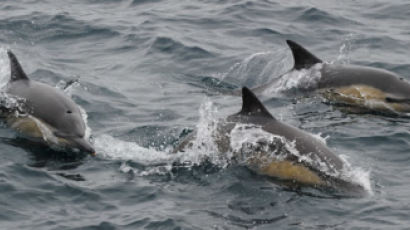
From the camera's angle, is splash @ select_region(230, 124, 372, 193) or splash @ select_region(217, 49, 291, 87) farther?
splash @ select_region(217, 49, 291, 87)

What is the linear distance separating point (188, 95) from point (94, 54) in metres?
3.66

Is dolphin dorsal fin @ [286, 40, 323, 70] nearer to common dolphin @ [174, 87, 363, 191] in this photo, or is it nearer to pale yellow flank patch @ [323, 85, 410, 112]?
pale yellow flank patch @ [323, 85, 410, 112]

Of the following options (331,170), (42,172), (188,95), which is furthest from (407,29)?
(42,172)

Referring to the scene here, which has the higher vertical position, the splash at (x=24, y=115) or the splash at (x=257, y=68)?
Answer: the splash at (x=24, y=115)

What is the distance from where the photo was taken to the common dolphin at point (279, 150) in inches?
410

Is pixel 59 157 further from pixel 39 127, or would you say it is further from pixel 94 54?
pixel 94 54

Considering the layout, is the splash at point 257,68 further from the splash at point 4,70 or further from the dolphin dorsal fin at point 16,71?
the dolphin dorsal fin at point 16,71

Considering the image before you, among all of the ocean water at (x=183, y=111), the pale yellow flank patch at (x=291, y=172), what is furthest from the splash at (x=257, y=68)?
the pale yellow flank patch at (x=291, y=172)

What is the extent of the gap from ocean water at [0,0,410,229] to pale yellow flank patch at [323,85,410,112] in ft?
1.06

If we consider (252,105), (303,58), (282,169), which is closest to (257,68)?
→ (303,58)

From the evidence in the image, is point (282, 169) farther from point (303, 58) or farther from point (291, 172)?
point (303, 58)

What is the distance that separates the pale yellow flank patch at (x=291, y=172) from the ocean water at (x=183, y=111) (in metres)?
0.23

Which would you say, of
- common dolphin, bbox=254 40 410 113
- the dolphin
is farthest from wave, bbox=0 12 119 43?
common dolphin, bbox=254 40 410 113

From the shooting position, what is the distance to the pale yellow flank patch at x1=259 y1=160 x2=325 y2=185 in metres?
10.5
